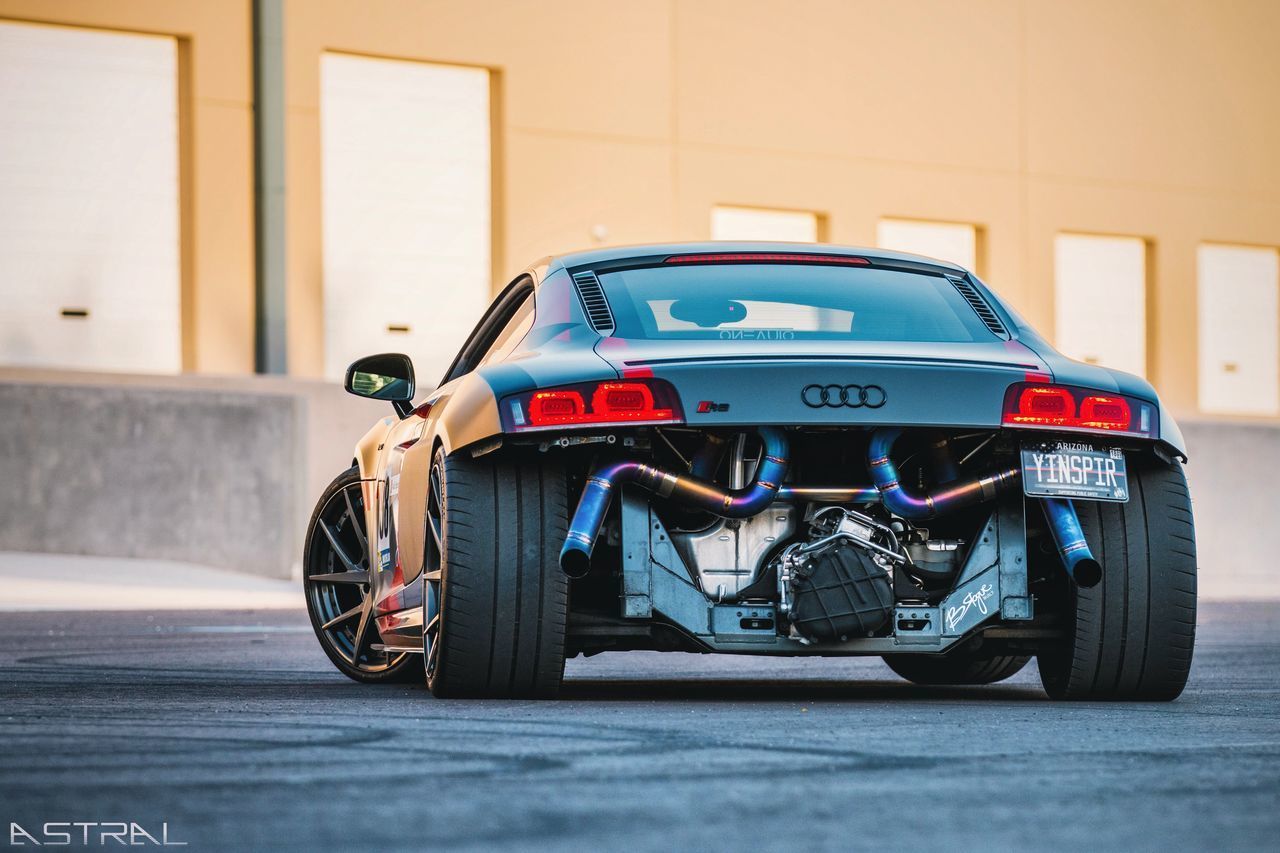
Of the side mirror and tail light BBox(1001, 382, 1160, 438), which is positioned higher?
the side mirror

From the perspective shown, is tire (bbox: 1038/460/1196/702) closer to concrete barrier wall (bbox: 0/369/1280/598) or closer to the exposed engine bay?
the exposed engine bay

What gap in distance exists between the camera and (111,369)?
801 inches

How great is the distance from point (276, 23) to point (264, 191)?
1.63 meters

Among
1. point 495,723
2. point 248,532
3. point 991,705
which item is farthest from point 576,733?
point 248,532

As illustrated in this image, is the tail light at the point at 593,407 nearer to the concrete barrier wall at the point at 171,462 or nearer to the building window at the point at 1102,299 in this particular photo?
the concrete barrier wall at the point at 171,462

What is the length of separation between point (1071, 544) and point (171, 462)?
46.0 ft

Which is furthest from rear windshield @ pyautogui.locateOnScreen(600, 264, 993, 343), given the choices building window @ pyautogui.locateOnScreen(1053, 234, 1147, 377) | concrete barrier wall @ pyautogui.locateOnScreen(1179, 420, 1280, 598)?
building window @ pyautogui.locateOnScreen(1053, 234, 1147, 377)

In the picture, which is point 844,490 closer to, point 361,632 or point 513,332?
point 513,332

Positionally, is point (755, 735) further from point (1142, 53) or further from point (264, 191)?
point (1142, 53)

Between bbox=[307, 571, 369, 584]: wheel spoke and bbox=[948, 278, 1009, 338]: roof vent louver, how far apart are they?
7.23ft

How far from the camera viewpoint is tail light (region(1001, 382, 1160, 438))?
18.4ft

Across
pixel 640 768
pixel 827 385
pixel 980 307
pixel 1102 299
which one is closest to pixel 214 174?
pixel 1102 299

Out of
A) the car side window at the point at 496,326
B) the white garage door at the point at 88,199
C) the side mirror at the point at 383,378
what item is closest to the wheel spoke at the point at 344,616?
the side mirror at the point at 383,378

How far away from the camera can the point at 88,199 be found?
794 inches
